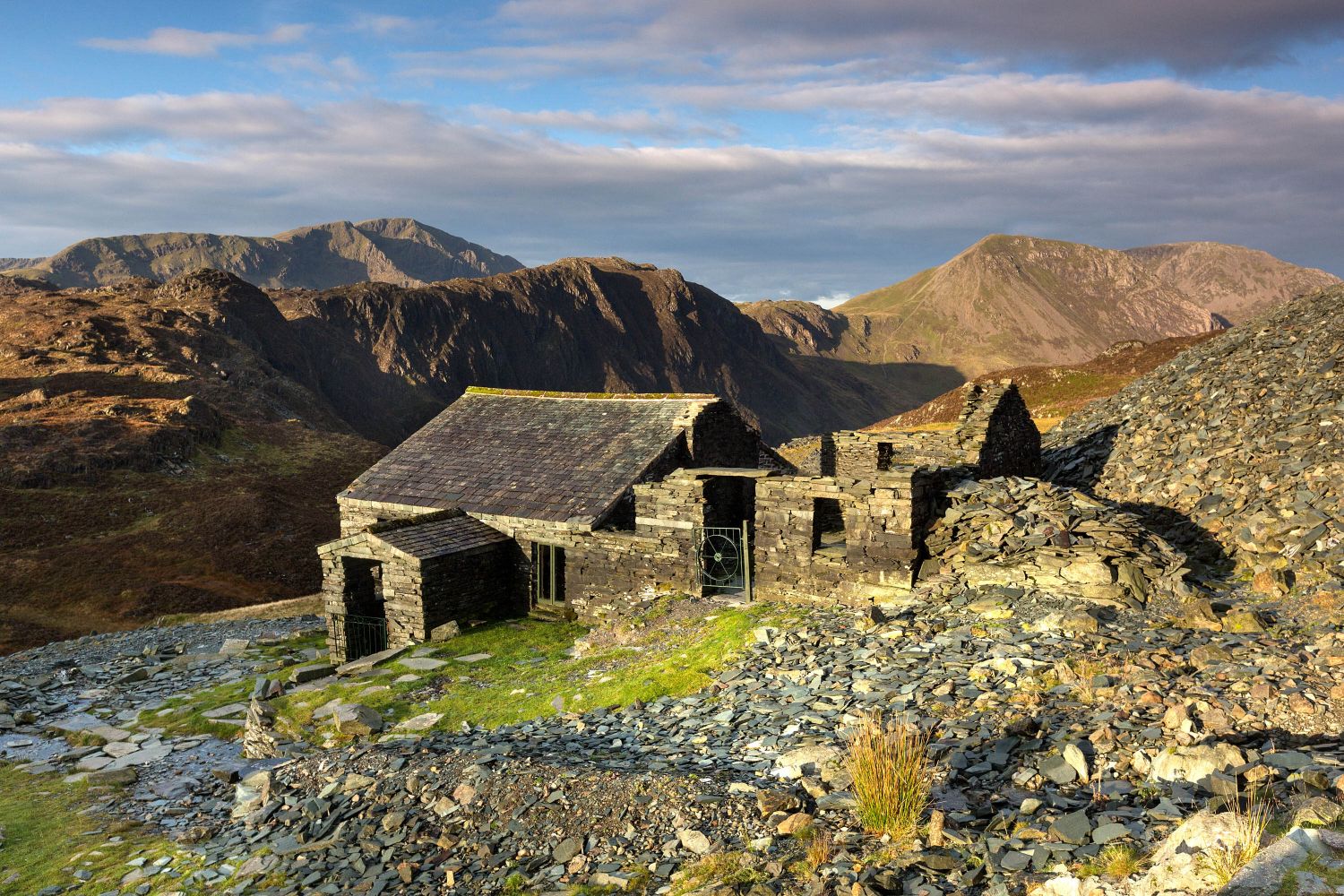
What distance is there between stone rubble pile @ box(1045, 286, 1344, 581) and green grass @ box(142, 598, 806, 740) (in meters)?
9.04

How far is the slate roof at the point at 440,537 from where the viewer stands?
1911 cm

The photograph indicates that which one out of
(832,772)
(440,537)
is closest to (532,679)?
(440,537)

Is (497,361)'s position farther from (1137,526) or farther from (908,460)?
(1137,526)

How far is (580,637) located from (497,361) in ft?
316

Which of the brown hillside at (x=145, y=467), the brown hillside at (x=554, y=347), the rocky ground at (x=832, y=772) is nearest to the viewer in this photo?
the rocky ground at (x=832, y=772)

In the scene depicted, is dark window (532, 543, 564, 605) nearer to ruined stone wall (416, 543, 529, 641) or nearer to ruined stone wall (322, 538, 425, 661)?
ruined stone wall (416, 543, 529, 641)

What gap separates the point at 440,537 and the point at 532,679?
615 cm

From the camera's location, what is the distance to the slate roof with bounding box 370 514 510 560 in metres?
19.1

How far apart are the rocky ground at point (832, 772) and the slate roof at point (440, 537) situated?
6194 mm

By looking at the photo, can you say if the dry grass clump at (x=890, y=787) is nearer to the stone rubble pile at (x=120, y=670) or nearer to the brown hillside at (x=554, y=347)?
the stone rubble pile at (x=120, y=670)

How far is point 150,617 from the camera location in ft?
94.7

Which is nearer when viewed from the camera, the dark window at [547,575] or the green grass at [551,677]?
the green grass at [551,677]

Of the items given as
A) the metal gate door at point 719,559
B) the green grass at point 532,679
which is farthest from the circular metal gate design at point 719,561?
the green grass at point 532,679

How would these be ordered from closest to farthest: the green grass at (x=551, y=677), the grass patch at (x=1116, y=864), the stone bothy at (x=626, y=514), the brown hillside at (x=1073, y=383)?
the grass patch at (x=1116, y=864)
the green grass at (x=551, y=677)
the stone bothy at (x=626, y=514)
the brown hillside at (x=1073, y=383)
